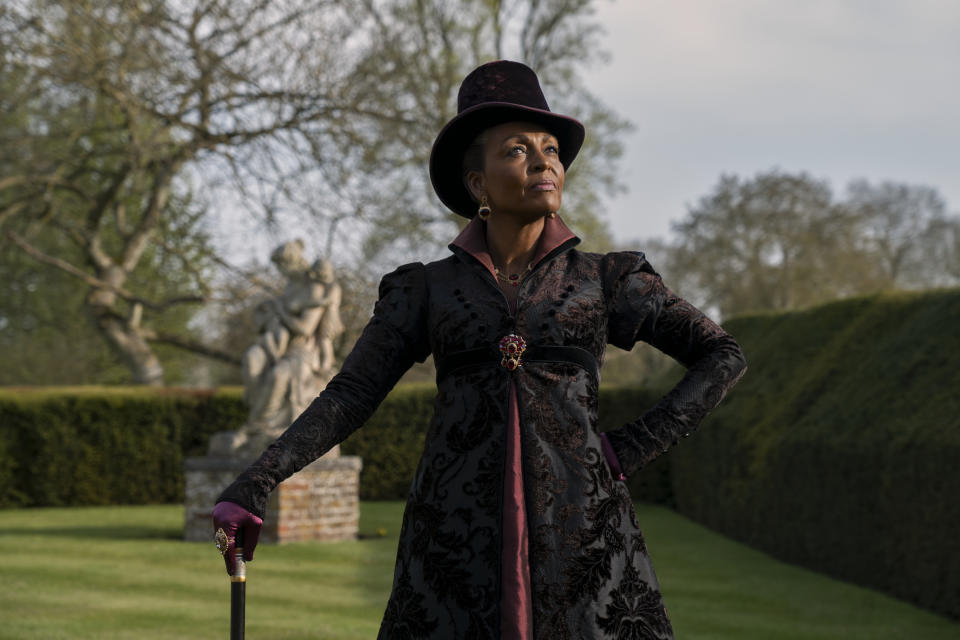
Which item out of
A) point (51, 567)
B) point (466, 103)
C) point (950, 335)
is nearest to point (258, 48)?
point (51, 567)

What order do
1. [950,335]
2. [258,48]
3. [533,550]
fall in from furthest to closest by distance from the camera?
[258,48] → [950,335] → [533,550]

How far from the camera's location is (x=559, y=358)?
2.45 meters

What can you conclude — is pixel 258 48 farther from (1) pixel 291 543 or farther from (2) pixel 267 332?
(1) pixel 291 543

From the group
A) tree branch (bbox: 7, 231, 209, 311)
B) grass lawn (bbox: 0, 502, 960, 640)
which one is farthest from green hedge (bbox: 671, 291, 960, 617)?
tree branch (bbox: 7, 231, 209, 311)

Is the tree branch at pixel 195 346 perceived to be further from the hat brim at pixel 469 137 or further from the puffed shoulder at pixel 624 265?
the puffed shoulder at pixel 624 265

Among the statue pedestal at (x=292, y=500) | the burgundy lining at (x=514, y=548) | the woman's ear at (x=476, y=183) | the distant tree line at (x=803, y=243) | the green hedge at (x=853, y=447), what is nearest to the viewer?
the burgundy lining at (x=514, y=548)

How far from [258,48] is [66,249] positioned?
12.4 metres

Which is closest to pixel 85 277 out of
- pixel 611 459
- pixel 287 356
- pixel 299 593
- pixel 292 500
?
pixel 287 356

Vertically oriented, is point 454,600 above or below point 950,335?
below

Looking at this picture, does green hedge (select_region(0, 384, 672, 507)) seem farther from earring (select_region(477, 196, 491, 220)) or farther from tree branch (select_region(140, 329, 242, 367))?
earring (select_region(477, 196, 491, 220))

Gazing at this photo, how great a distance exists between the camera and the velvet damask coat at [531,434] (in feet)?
7.55

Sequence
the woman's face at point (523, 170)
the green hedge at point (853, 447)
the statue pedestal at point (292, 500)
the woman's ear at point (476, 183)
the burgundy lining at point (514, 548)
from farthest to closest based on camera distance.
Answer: the statue pedestal at point (292, 500), the green hedge at point (853, 447), the woman's ear at point (476, 183), the woman's face at point (523, 170), the burgundy lining at point (514, 548)

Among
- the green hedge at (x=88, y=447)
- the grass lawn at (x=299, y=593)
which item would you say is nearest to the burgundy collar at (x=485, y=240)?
the grass lawn at (x=299, y=593)

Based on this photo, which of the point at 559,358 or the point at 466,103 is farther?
the point at 466,103
